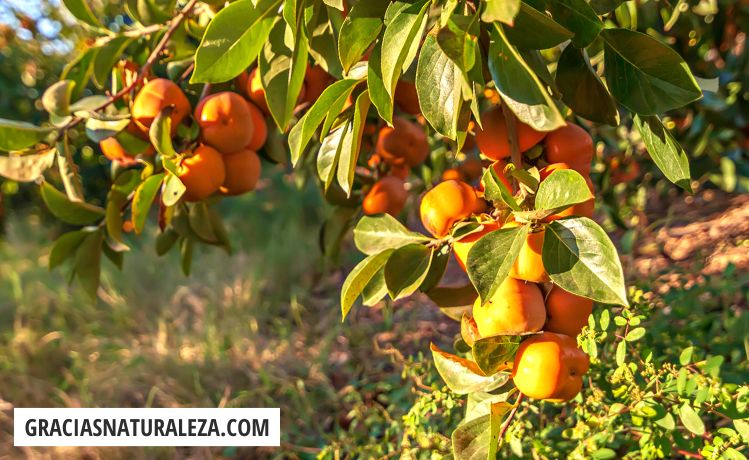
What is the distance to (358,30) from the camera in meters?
0.64

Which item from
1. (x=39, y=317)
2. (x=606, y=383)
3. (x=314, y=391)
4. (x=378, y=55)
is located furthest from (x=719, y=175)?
(x=39, y=317)

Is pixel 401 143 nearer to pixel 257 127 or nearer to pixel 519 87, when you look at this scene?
pixel 257 127

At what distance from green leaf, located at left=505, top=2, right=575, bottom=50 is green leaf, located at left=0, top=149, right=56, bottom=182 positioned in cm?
63

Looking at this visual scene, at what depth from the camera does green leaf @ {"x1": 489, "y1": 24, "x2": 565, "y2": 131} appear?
524 millimetres

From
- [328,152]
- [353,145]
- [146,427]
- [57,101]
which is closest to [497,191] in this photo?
[353,145]

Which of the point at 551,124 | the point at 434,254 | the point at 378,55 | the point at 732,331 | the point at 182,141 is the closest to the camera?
→ the point at 551,124

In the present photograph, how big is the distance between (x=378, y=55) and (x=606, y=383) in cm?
61

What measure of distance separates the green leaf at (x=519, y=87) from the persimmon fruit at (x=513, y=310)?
0.15m

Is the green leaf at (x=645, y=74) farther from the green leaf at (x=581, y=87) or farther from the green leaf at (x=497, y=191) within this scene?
the green leaf at (x=497, y=191)

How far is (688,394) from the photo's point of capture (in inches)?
32.2

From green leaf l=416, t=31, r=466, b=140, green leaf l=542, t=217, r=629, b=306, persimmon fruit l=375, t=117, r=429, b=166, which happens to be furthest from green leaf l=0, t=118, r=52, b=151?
green leaf l=542, t=217, r=629, b=306

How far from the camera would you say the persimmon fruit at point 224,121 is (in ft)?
2.83

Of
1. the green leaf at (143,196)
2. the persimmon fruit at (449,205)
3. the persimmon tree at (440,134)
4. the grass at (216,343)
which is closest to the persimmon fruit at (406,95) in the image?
the persimmon tree at (440,134)

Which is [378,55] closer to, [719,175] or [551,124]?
[551,124]
